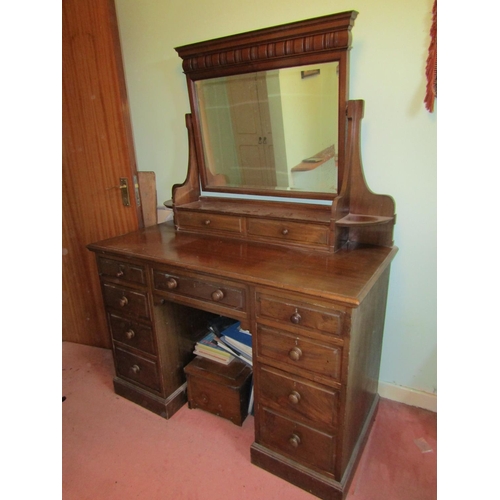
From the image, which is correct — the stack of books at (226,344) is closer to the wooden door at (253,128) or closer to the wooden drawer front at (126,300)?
the wooden drawer front at (126,300)

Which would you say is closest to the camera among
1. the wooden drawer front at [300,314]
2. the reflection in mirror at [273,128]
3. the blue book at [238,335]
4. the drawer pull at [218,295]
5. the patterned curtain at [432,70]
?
the wooden drawer front at [300,314]

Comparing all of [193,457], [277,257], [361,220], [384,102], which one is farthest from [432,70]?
[193,457]

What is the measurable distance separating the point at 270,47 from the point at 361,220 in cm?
79

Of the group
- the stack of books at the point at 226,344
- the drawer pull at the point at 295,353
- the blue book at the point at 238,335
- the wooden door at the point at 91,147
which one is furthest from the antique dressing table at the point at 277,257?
the wooden door at the point at 91,147

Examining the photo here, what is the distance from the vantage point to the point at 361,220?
139cm

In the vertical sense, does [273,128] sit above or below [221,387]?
above

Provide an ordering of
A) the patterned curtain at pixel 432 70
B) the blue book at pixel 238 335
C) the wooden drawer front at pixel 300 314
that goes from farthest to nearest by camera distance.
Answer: the blue book at pixel 238 335 < the patterned curtain at pixel 432 70 < the wooden drawer front at pixel 300 314

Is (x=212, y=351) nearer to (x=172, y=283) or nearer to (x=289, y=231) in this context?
(x=172, y=283)

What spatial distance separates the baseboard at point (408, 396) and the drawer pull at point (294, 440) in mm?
652

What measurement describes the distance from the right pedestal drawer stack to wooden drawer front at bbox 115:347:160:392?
597 mm

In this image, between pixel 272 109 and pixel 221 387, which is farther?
pixel 221 387

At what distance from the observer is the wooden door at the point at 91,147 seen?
1.73 meters
